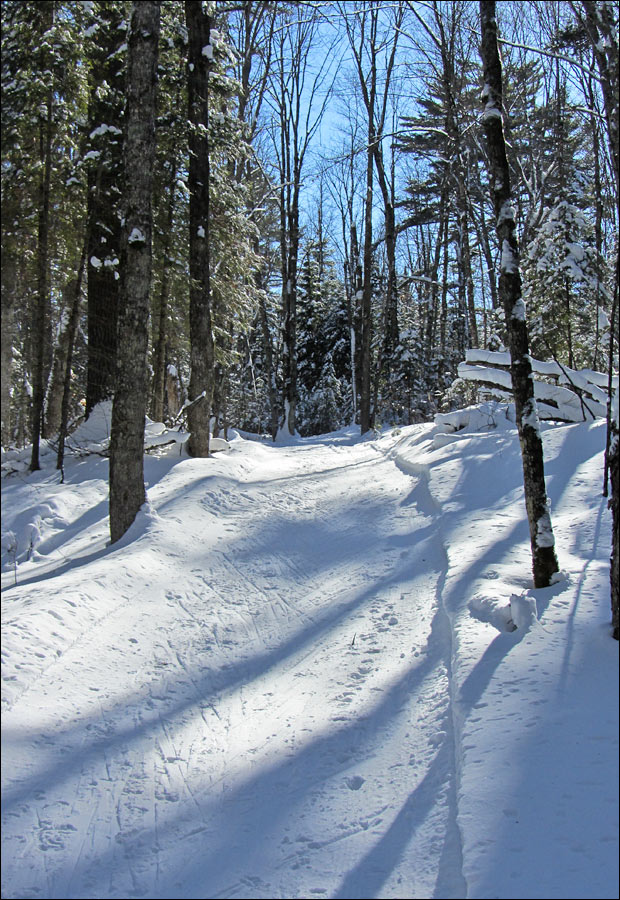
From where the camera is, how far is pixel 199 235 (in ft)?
32.0

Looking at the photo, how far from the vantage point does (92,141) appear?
33.5 ft

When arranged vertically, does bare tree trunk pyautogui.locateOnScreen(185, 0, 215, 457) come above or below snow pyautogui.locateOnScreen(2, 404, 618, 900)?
above

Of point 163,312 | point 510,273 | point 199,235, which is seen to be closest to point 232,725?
point 510,273

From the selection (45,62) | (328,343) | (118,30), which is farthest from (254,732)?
(328,343)

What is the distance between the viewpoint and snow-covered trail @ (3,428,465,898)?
8.20 ft

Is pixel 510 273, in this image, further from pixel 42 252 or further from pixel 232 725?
pixel 42 252

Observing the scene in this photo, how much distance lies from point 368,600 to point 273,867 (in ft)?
8.54

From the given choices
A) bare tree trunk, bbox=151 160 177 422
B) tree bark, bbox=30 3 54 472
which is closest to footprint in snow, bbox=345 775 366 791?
tree bark, bbox=30 3 54 472

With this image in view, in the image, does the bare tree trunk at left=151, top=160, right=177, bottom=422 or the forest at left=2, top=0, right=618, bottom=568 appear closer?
the forest at left=2, top=0, right=618, bottom=568

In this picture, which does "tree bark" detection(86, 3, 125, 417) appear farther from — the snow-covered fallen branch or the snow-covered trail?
the snow-covered fallen branch

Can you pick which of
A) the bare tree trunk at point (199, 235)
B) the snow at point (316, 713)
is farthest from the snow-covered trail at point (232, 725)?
the bare tree trunk at point (199, 235)

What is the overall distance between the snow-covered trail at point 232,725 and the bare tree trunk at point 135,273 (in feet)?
1.71

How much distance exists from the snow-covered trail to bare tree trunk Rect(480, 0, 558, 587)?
129cm

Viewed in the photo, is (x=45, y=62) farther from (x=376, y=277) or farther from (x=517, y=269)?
(x=376, y=277)
